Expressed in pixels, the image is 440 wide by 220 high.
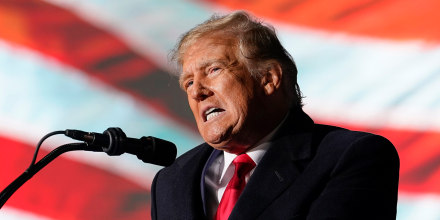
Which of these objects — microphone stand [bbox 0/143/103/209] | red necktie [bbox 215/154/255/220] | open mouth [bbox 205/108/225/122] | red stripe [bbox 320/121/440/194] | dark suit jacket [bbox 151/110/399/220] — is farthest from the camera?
red stripe [bbox 320/121/440/194]

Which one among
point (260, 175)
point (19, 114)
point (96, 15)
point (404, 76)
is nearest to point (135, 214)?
point (19, 114)

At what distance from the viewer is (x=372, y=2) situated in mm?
2602

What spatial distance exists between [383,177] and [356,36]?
1016mm

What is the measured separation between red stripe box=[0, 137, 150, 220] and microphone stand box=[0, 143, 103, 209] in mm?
1214

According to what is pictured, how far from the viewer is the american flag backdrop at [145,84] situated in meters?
2.49

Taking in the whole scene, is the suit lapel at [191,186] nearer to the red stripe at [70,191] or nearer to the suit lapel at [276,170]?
the suit lapel at [276,170]

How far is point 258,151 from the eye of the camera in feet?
6.16

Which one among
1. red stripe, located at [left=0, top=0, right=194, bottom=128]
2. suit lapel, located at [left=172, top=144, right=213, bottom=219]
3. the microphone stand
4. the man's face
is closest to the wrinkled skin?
the man's face

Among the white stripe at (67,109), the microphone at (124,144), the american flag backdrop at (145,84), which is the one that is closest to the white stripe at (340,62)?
the american flag backdrop at (145,84)

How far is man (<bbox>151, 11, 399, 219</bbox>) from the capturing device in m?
1.66

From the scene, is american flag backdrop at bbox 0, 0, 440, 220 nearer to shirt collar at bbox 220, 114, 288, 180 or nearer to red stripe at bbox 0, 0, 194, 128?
red stripe at bbox 0, 0, 194, 128

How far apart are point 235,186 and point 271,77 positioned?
1.16ft

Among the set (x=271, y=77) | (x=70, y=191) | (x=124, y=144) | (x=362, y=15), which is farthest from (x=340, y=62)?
(x=124, y=144)

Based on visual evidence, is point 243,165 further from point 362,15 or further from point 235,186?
point 362,15
